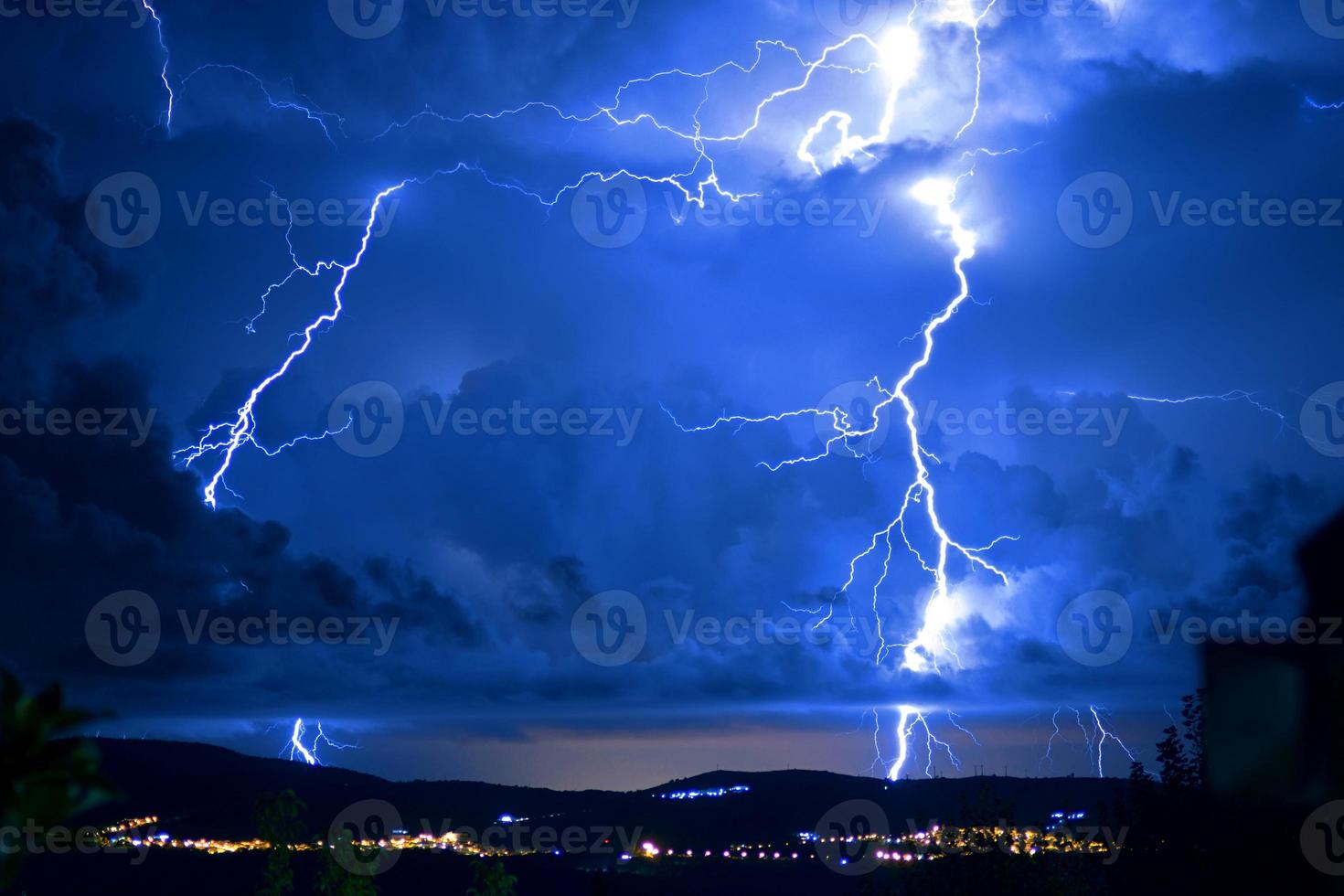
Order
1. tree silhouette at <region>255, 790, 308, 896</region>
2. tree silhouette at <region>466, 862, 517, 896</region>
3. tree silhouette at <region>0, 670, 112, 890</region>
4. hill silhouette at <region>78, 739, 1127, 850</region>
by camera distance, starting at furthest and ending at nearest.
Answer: hill silhouette at <region>78, 739, 1127, 850</region> < tree silhouette at <region>466, 862, 517, 896</region> < tree silhouette at <region>255, 790, 308, 896</region> < tree silhouette at <region>0, 670, 112, 890</region>

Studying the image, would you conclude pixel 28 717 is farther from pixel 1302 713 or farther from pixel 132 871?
pixel 132 871

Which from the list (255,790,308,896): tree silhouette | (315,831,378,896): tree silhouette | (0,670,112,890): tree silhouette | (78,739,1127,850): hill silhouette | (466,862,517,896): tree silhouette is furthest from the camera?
(78,739,1127,850): hill silhouette

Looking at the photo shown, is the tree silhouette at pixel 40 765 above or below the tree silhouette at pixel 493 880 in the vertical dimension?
above

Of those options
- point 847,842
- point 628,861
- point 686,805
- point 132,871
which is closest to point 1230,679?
point 847,842

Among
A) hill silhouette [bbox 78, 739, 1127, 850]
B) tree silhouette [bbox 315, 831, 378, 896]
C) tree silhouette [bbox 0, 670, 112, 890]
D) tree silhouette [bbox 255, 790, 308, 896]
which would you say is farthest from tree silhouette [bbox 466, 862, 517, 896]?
hill silhouette [bbox 78, 739, 1127, 850]

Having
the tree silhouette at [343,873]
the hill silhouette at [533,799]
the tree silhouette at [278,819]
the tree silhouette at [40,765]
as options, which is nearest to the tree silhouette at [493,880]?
the tree silhouette at [343,873]

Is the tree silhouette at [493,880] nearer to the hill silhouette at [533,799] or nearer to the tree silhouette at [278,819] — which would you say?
the tree silhouette at [278,819]

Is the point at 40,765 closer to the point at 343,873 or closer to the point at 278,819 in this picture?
the point at 278,819

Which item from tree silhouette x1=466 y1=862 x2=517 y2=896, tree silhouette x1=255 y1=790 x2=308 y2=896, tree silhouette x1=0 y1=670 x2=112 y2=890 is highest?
tree silhouette x1=0 y1=670 x2=112 y2=890

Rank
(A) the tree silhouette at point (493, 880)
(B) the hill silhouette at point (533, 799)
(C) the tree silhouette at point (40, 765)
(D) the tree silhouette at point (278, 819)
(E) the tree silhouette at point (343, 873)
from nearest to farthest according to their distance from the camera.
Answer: (C) the tree silhouette at point (40, 765) → (D) the tree silhouette at point (278, 819) → (E) the tree silhouette at point (343, 873) → (A) the tree silhouette at point (493, 880) → (B) the hill silhouette at point (533, 799)

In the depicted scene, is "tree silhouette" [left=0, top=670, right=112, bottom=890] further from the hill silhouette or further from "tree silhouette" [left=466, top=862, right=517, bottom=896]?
the hill silhouette
